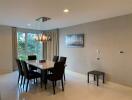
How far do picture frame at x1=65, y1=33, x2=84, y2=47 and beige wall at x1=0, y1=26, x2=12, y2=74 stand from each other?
9.51 feet

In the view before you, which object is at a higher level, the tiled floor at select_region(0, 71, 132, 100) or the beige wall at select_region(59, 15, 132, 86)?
the beige wall at select_region(59, 15, 132, 86)

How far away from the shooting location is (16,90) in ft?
12.7

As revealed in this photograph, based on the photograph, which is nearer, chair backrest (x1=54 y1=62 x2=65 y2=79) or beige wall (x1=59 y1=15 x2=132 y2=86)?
chair backrest (x1=54 y1=62 x2=65 y2=79)

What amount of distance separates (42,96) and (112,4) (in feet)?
10.1

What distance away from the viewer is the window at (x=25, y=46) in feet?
22.8

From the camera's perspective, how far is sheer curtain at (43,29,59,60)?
708cm

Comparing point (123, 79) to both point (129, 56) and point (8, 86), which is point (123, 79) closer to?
point (129, 56)

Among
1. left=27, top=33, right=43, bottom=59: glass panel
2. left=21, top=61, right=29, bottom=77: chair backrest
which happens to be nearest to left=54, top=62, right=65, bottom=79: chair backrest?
left=21, top=61, right=29, bottom=77: chair backrest

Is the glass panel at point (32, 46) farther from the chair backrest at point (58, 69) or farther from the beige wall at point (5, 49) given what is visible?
the chair backrest at point (58, 69)

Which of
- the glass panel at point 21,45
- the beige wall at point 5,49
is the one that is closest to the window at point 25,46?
the glass panel at point 21,45

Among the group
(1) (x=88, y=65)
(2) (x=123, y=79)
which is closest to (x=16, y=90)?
(1) (x=88, y=65)

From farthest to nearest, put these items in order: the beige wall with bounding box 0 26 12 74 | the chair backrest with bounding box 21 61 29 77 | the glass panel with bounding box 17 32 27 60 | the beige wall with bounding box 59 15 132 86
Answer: the glass panel with bounding box 17 32 27 60, the beige wall with bounding box 0 26 12 74, the beige wall with bounding box 59 15 132 86, the chair backrest with bounding box 21 61 29 77

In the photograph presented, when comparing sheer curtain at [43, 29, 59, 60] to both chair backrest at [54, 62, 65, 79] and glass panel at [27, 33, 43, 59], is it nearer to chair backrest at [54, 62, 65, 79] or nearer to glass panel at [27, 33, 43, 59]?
glass panel at [27, 33, 43, 59]

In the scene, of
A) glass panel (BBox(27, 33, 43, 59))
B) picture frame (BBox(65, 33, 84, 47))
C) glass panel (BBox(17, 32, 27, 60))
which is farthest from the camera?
glass panel (BBox(27, 33, 43, 59))
